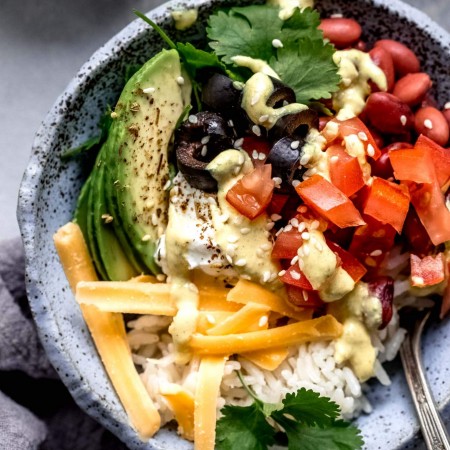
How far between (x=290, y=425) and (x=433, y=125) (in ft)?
3.04

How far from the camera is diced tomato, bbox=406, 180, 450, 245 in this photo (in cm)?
228

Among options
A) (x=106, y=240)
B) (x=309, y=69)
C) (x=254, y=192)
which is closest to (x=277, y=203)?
(x=254, y=192)

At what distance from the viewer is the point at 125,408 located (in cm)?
235

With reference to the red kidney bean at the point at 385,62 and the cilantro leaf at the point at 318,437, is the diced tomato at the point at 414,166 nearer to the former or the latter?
the red kidney bean at the point at 385,62

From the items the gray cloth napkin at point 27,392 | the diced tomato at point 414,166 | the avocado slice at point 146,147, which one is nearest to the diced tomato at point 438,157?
the diced tomato at point 414,166

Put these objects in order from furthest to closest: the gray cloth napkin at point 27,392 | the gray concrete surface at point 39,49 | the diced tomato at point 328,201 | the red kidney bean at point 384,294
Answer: the gray concrete surface at point 39,49
the gray cloth napkin at point 27,392
the red kidney bean at point 384,294
the diced tomato at point 328,201

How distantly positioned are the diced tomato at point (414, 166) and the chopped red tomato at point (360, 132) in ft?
0.22

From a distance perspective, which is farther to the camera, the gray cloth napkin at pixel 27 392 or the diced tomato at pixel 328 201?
the gray cloth napkin at pixel 27 392

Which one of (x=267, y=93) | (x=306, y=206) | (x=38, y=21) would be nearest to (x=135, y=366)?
(x=306, y=206)

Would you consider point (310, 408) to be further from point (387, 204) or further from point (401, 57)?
point (401, 57)

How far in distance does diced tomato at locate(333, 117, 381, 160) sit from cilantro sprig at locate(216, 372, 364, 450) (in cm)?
67

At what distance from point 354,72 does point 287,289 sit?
64 cm

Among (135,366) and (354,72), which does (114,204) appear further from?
(354,72)

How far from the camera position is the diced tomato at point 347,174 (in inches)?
88.4
